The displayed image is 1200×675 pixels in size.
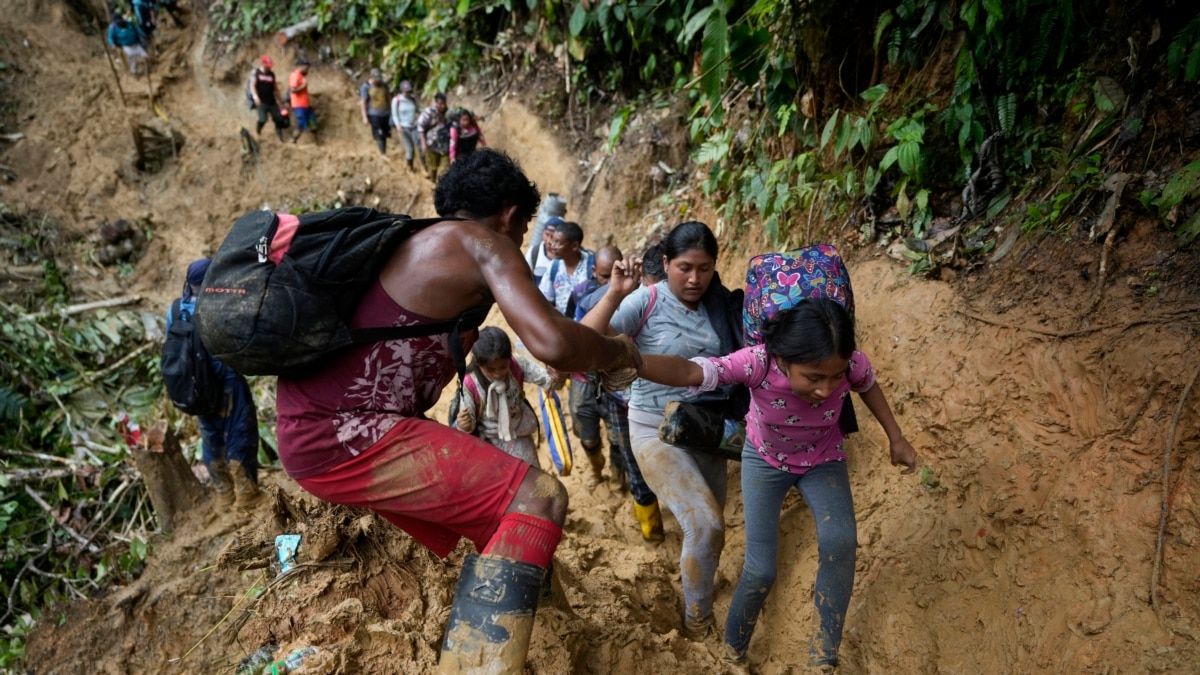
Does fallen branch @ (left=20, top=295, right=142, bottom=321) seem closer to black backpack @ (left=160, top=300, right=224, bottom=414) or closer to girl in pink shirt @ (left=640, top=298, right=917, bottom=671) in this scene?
black backpack @ (left=160, top=300, right=224, bottom=414)

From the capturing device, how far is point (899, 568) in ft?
11.4

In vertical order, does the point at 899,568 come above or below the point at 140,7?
below

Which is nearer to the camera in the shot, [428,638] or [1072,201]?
[428,638]

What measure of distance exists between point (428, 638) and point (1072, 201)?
146 inches

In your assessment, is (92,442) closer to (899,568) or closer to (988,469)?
(899,568)

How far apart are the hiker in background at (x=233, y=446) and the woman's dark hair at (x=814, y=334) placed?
4.38m

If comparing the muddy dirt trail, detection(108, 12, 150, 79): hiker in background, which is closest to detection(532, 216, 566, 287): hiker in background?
the muddy dirt trail

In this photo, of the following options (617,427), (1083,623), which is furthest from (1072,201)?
(617,427)

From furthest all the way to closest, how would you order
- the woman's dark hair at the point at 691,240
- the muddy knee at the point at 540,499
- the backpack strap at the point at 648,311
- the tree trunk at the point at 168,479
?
the tree trunk at the point at 168,479 → the backpack strap at the point at 648,311 → the woman's dark hair at the point at 691,240 → the muddy knee at the point at 540,499

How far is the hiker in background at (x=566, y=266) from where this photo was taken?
552cm

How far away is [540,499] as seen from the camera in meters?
2.21

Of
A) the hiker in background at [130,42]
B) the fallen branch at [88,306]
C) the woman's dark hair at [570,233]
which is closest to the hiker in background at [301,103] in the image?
the hiker in background at [130,42]

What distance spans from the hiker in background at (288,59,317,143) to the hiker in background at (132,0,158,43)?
4436mm

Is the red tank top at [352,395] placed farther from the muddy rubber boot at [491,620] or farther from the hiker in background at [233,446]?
the hiker in background at [233,446]
